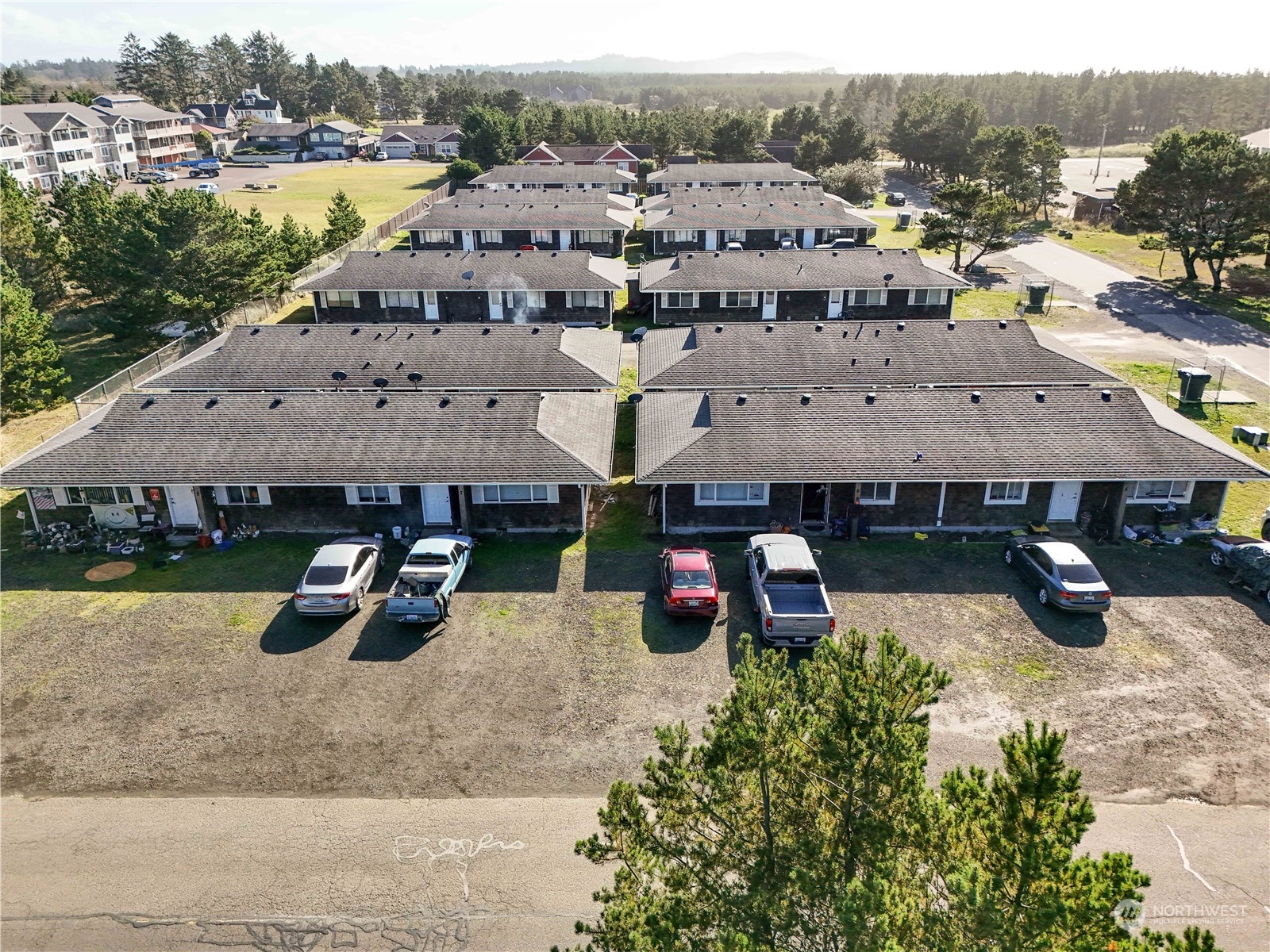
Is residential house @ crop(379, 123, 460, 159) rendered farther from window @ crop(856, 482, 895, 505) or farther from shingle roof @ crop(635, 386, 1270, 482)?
window @ crop(856, 482, 895, 505)

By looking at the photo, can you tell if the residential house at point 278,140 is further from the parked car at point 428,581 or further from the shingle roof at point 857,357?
the parked car at point 428,581

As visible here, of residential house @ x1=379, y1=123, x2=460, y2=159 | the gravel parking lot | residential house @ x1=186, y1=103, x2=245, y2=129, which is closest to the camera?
the gravel parking lot

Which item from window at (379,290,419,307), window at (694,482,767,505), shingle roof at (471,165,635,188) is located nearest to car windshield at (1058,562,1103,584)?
window at (694,482,767,505)

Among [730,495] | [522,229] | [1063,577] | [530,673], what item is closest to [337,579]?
[530,673]

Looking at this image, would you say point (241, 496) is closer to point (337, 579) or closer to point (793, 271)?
point (337, 579)

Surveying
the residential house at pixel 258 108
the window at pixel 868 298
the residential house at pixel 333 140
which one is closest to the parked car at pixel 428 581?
the window at pixel 868 298

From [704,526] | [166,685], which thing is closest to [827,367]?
[704,526]
